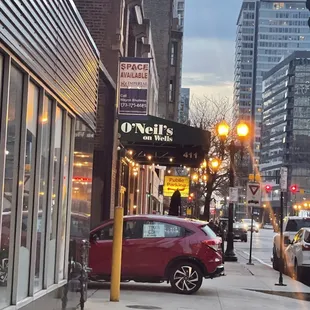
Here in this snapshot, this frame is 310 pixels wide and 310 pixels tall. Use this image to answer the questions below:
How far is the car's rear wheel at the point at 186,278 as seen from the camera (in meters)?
12.6

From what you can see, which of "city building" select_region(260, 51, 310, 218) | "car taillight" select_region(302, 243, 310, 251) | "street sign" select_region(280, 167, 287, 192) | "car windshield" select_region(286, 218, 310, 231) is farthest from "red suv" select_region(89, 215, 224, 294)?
"city building" select_region(260, 51, 310, 218)

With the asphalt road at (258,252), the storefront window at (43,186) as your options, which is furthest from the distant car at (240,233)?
the storefront window at (43,186)

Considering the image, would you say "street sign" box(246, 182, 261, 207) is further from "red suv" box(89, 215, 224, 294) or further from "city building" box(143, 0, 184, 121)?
"city building" box(143, 0, 184, 121)

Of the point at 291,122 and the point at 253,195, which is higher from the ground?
the point at 291,122

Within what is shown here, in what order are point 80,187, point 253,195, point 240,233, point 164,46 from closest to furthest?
point 80,187 → point 253,195 → point 240,233 → point 164,46

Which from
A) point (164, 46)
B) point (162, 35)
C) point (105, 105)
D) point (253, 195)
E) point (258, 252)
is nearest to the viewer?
point (105, 105)

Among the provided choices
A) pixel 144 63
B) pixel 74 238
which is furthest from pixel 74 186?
pixel 144 63

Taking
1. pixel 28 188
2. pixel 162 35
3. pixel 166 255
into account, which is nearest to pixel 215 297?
pixel 166 255

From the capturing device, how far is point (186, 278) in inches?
497

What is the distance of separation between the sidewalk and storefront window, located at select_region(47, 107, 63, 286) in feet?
8.61

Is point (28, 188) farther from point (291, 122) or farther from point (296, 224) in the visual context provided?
point (291, 122)

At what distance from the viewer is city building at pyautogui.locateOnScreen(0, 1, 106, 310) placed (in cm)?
562

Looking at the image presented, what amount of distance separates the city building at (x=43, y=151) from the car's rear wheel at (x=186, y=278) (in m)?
3.16

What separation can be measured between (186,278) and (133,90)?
4.01m
